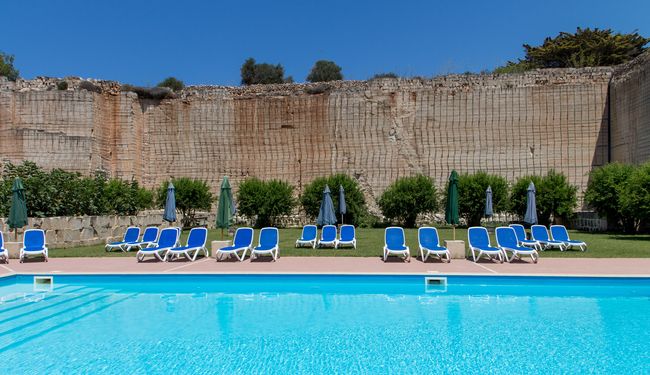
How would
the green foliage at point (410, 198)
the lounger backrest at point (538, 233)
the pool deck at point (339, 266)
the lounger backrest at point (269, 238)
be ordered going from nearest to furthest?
the pool deck at point (339, 266), the lounger backrest at point (269, 238), the lounger backrest at point (538, 233), the green foliage at point (410, 198)

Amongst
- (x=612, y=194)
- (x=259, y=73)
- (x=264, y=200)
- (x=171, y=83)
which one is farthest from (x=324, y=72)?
(x=612, y=194)

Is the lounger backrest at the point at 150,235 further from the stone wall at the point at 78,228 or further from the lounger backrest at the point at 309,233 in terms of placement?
the lounger backrest at the point at 309,233

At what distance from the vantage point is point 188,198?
20.6 meters

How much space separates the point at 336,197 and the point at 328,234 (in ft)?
27.4

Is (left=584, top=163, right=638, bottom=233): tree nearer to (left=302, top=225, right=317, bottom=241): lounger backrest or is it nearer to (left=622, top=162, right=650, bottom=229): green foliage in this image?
(left=622, top=162, right=650, bottom=229): green foliage

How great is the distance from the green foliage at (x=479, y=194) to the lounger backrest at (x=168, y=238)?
1271 centimetres

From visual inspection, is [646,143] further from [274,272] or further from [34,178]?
[34,178]

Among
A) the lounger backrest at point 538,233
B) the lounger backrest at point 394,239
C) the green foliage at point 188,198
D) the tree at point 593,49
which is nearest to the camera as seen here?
the lounger backrest at point 394,239

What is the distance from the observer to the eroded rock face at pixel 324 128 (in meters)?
21.9

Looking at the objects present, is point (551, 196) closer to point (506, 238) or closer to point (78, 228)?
point (506, 238)

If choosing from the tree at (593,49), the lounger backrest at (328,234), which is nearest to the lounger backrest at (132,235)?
the lounger backrest at (328,234)

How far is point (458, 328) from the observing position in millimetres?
5145

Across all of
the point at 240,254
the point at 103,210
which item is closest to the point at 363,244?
the point at 240,254

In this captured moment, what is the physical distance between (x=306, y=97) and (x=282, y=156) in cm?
321
